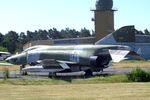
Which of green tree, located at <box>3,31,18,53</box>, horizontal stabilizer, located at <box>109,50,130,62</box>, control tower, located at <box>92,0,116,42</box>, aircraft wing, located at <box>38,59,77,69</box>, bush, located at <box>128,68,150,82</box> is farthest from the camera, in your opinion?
green tree, located at <box>3,31,18,53</box>

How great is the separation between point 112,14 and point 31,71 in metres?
68.7

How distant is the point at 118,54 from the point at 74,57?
5.12 metres

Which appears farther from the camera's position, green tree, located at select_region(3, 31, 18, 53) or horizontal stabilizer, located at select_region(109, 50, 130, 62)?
green tree, located at select_region(3, 31, 18, 53)

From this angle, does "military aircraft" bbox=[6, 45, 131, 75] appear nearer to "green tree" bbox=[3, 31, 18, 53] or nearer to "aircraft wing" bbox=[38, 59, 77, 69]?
"aircraft wing" bbox=[38, 59, 77, 69]

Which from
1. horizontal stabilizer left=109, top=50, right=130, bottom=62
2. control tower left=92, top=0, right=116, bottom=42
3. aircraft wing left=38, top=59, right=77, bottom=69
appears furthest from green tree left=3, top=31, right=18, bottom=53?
horizontal stabilizer left=109, top=50, right=130, bottom=62

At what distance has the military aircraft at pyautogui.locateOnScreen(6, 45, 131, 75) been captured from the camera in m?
39.7

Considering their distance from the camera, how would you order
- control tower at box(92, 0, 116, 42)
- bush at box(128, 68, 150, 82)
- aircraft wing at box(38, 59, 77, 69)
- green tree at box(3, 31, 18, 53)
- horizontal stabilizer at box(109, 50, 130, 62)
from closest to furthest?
A: bush at box(128, 68, 150, 82), horizontal stabilizer at box(109, 50, 130, 62), aircraft wing at box(38, 59, 77, 69), control tower at box(92, 0, 116, 42), green tree at box(3, 31, 18, 53)

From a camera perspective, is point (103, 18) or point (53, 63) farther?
point (103, 18)

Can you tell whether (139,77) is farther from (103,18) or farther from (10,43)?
(10,43)

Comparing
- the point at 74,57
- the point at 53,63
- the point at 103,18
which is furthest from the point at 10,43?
the point at 53,63

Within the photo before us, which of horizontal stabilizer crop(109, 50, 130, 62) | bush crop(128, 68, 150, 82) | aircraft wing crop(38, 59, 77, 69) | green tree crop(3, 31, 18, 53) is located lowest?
bush crop(128, 68, 150, 82)

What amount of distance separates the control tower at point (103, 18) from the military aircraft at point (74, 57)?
58.8 meters

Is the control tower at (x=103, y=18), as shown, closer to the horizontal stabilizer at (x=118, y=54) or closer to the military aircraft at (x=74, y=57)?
the military aircraft at (x=74, y=57)

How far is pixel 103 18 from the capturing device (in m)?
105
